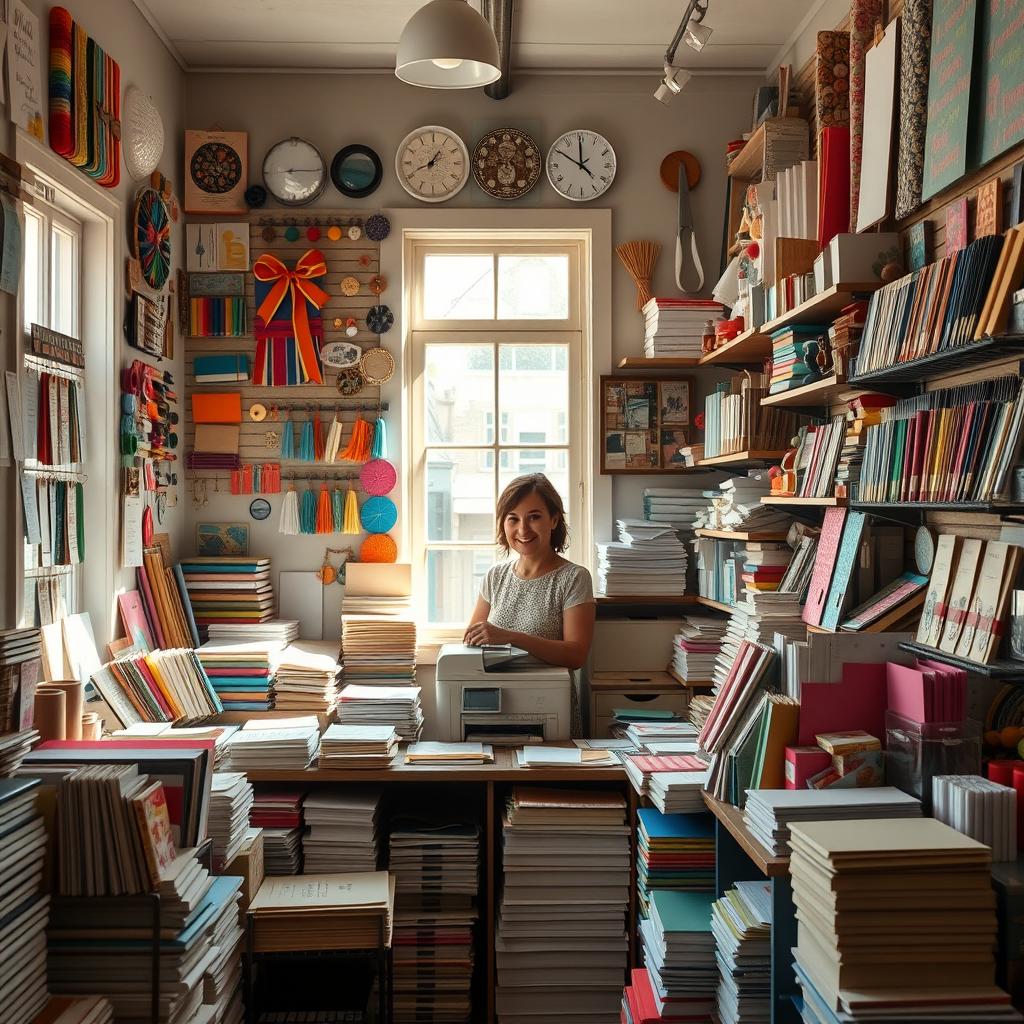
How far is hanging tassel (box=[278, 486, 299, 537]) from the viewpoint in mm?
4352

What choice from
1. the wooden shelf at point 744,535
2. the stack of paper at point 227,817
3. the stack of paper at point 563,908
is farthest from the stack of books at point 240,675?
the wooden shelf at point 744,535

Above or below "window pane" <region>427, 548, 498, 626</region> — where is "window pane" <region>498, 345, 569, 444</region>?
above

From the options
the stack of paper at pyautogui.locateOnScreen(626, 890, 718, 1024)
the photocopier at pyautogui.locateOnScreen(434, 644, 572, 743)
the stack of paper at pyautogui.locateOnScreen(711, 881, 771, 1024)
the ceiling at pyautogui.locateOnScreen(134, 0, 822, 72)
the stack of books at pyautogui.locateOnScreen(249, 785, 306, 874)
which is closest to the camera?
the stack of paper at pyautogui.locateOnScreen(711, 881, 771, 1024)

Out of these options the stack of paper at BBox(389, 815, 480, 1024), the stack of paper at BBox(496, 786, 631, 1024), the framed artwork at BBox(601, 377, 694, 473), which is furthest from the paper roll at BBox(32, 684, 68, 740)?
the framed artwork at BBox(601, 377, 694, 473)

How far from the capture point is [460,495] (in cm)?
455

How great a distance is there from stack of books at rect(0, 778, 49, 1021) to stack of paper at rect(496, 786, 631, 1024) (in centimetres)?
152

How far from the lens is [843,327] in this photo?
2.78m

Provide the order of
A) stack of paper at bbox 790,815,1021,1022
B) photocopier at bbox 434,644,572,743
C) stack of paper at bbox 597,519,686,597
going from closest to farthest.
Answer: stack of paper at bbox 790,815,1021,1022
photocopier at bbox 434,644,572,743
stack of paper at bbox 597,519,686,597

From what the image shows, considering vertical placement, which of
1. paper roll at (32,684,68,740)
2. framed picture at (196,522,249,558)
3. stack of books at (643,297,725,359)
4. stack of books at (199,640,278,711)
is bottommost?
stack of books at (199,640,278,711)

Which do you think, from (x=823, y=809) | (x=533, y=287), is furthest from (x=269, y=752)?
(x=533, y=287)

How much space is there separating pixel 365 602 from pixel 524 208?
1801mm

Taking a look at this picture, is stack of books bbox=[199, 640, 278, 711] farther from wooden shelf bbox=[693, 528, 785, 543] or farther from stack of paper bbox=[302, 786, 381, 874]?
wooden shelf bbox=[693, 528, 785, 543]

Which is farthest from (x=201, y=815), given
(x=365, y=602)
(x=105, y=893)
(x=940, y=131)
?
(x=940, y=131)

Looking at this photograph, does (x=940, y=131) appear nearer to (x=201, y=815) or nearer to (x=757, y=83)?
(x=757, y=83)
